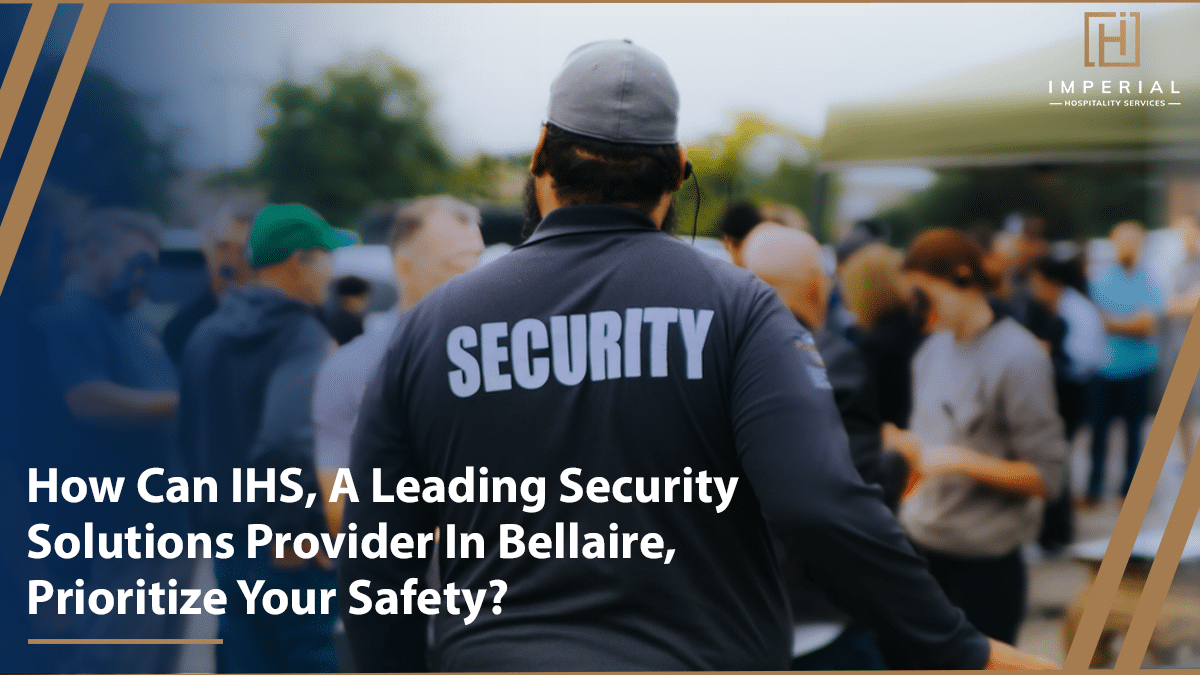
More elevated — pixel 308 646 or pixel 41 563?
pixel 41 563

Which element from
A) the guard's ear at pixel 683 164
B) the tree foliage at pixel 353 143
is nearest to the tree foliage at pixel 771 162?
the guard's ear at pixel 683 164

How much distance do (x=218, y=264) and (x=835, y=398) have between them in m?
2.07

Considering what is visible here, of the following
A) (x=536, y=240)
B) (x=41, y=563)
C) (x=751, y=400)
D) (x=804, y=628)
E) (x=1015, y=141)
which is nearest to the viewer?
(x=751, y=400)

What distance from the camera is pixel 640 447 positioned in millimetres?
1209

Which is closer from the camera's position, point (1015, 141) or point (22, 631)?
point (22, 631)

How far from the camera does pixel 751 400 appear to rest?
1.19 meters

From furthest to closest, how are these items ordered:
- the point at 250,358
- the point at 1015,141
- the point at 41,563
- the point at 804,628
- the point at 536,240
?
the point at 1015,141, the point at 250,358, the point at 804,628, the point at 41,563, the point at 536,240

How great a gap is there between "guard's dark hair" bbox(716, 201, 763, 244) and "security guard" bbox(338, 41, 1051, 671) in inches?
82.6

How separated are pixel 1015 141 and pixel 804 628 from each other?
2850mm

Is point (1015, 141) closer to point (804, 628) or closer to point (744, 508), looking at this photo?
point (804, 628)

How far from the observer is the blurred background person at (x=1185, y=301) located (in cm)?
487

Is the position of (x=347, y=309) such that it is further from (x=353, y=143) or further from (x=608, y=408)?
(x=353, y=143)

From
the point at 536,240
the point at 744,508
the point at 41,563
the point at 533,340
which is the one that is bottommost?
the point at 41,563

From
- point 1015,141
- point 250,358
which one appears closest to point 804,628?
point 250,358
